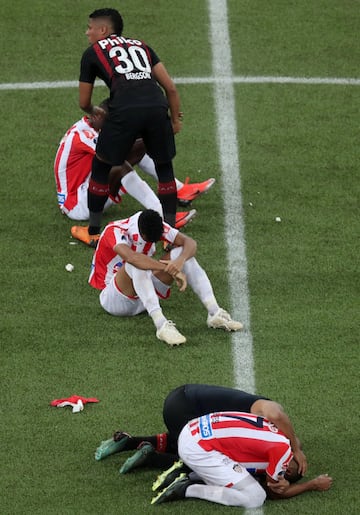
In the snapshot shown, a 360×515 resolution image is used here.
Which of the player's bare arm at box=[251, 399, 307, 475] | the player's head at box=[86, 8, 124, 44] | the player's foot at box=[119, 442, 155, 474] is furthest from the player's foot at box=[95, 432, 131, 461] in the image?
the player's head at box=[86, 8, 124, 44]

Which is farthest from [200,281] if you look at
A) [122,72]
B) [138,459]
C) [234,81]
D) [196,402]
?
[234,81]

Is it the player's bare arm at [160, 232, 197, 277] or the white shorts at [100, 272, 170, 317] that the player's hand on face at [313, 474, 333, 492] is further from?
the white shorts at [100, 272, 170, 317]

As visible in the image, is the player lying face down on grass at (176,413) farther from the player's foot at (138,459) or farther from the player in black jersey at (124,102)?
the player in black jersey at (124,102)

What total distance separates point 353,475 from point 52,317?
2899mm

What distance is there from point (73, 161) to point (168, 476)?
412cm

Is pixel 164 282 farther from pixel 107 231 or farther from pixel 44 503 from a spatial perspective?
pixel 44 503

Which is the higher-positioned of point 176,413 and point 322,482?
point 176,413

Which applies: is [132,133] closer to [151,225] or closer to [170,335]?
[151,225]

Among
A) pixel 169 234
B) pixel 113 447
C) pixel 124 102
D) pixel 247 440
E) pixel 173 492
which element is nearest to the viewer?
pixel 247 440

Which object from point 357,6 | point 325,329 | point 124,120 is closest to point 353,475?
point 325,329

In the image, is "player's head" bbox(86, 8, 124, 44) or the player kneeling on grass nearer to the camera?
the player kneeling on grass

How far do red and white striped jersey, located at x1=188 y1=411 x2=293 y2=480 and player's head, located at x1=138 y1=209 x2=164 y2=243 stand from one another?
1.96 meters

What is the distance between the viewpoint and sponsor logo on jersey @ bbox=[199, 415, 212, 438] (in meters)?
7.71

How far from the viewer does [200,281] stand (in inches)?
380
